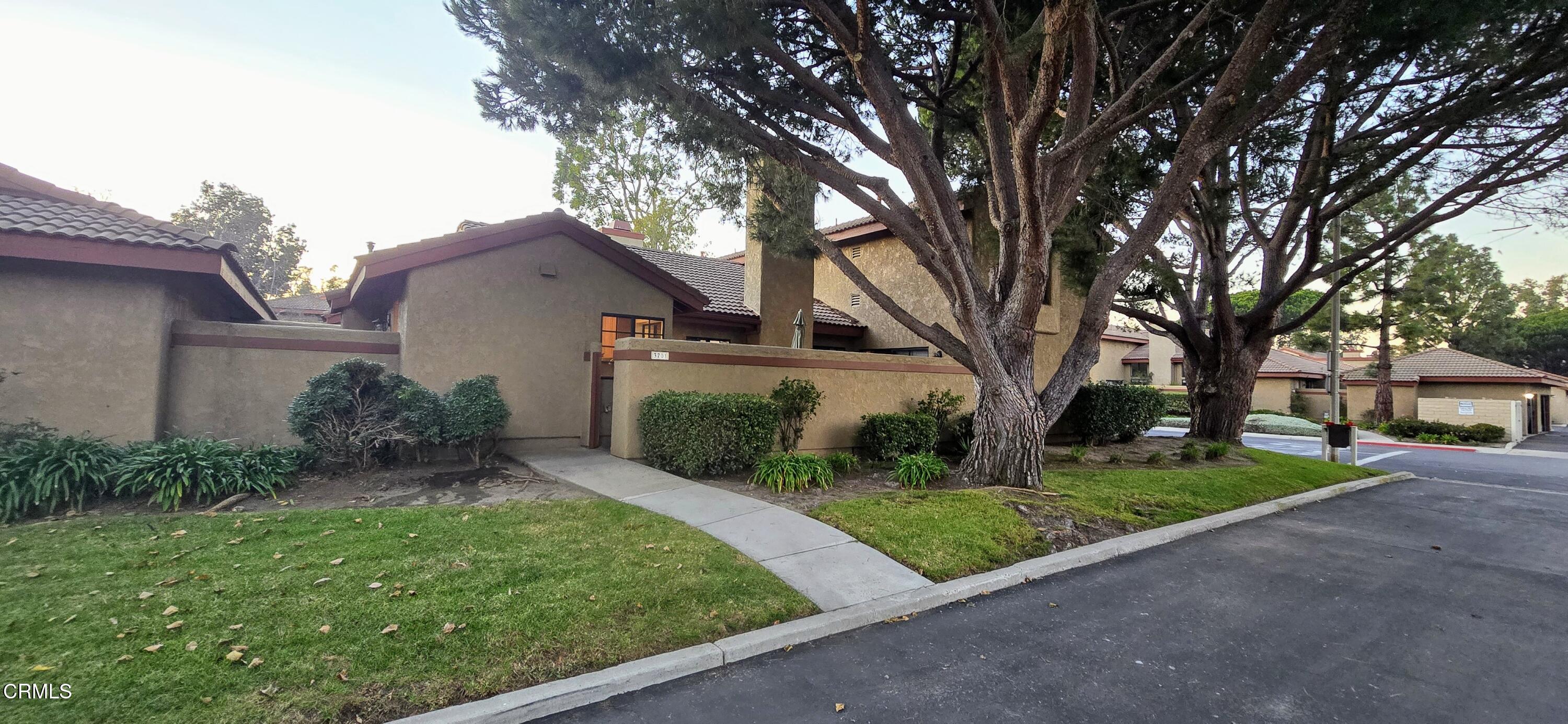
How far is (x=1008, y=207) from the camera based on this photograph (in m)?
8.40

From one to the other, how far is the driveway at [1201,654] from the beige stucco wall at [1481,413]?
973 inches

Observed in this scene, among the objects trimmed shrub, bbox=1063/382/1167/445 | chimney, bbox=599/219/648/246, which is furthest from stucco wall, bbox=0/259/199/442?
trimmed shrub, bbox=1063/382/1167/445

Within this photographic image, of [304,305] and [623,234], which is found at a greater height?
[623,234]

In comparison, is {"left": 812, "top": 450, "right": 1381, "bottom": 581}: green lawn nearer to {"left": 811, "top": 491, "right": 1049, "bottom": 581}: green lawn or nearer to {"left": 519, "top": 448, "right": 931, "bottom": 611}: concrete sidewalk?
{"left": 811, "top": 491, "right": 1049, "bottom": 581}: green lawn

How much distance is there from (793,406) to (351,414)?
20.9 ft

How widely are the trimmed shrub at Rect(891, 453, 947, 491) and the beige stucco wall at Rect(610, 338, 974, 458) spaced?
205 cm

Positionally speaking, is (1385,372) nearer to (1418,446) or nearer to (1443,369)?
(1443,369)

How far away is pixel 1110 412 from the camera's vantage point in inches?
594

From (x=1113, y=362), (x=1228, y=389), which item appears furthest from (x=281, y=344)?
(x=1113, y=362)

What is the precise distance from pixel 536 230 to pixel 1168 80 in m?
10.6

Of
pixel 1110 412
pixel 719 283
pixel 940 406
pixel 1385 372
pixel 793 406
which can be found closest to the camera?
pixel 793 406

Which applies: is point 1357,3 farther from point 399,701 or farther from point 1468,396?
point 1468,396

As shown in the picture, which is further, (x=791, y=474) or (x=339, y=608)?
(x=791, y=474)

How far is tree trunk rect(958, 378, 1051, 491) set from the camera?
28.1 feet
